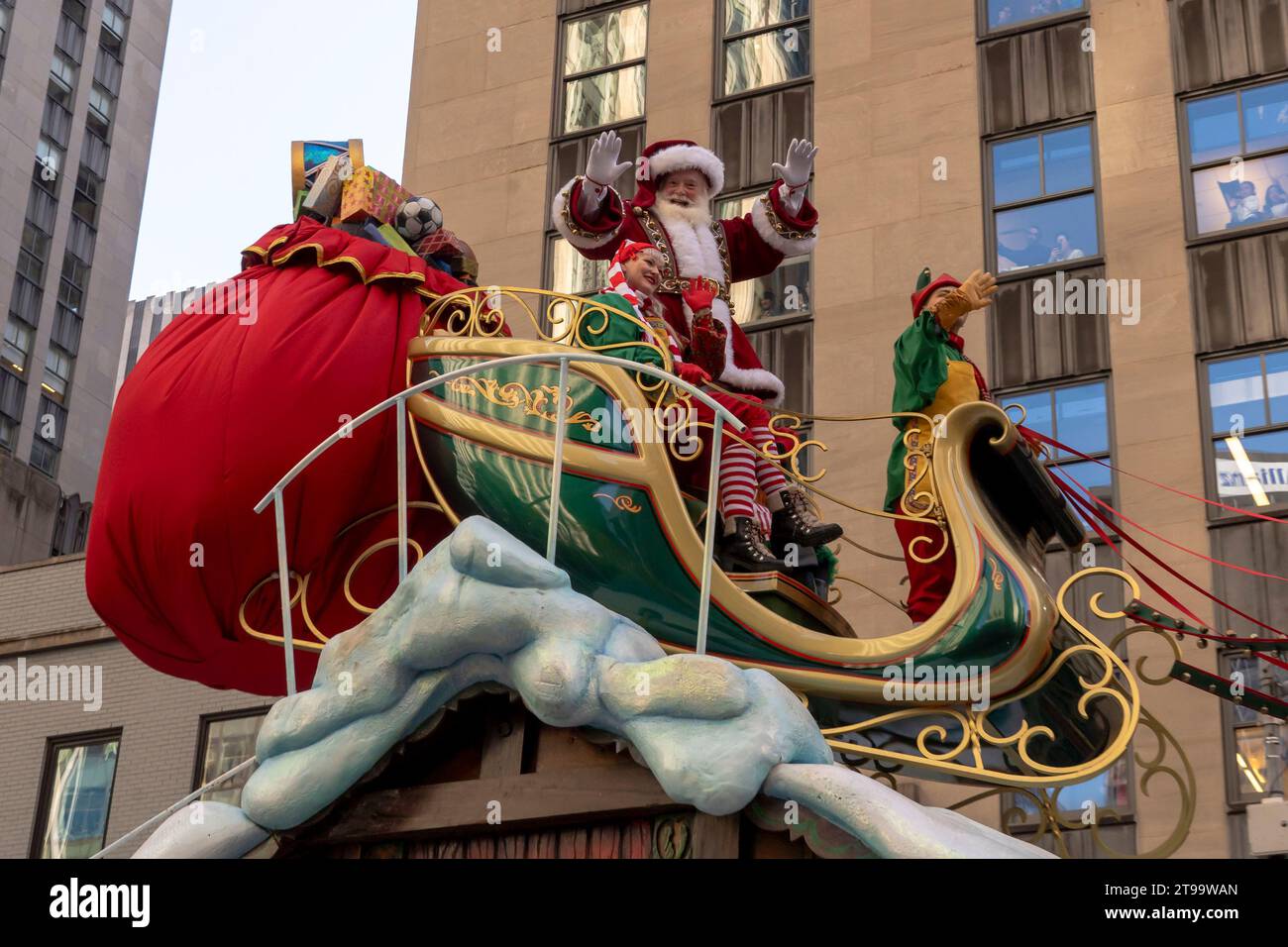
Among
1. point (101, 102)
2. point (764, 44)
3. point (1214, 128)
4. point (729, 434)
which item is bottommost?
point (729, 434)

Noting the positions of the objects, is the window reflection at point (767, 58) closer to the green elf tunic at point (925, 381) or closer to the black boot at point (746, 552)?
the green elf tunic at point (925, 381)

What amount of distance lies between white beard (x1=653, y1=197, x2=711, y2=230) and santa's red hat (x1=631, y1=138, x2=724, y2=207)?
2.7 inches

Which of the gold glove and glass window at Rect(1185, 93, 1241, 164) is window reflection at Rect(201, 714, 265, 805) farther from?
glass window at Rect(1185, 93, 1241, 164)

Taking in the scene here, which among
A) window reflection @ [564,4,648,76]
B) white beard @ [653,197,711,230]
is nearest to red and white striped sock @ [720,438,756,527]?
white beard @ [653,197,711,230]

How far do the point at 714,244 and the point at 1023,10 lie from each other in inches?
417

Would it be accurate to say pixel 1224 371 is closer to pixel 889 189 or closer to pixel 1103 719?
pixel 889 189

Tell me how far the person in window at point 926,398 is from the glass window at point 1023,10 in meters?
9.92

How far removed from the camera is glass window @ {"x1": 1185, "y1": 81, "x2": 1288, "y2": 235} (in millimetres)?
18859

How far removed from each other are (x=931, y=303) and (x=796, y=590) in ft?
9.12

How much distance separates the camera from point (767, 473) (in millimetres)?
10688

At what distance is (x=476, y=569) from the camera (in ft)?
23.2

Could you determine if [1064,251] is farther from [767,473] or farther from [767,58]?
[767,473]

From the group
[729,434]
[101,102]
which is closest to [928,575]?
[729,434]

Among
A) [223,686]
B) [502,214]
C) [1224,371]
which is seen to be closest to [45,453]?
[502,214]
